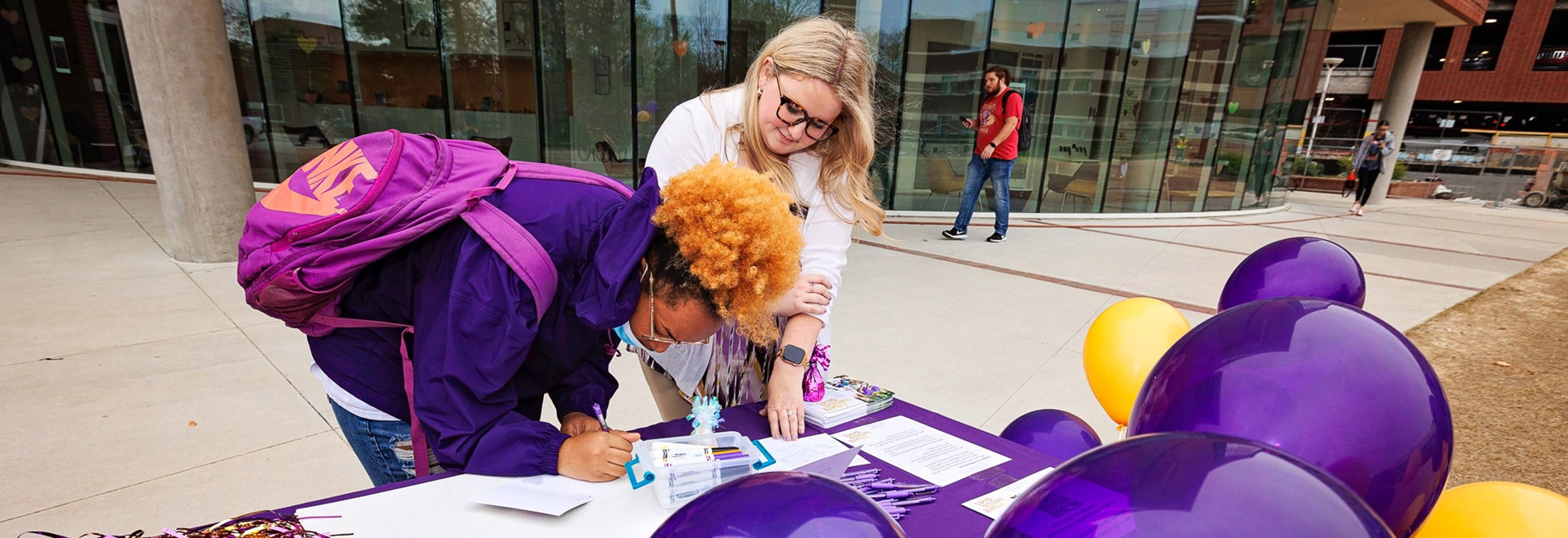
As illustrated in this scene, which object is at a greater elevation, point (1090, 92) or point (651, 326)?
point (1090, 92)

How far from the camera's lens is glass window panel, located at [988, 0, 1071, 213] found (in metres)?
8.60

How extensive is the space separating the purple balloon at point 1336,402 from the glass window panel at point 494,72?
7640mm

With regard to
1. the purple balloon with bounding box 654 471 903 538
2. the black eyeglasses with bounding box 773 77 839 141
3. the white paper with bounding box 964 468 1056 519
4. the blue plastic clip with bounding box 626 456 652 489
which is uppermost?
the black eyeglasses with bounding box 773 77 839 141

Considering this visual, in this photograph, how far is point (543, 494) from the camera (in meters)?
1.13

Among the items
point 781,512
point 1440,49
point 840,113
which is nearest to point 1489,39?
point 1440,49

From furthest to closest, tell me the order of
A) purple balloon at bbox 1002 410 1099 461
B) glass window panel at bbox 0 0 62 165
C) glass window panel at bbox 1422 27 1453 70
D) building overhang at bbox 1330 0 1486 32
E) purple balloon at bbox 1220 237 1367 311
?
glass window panel at bbox 1422 27 1453 70, building overhang at bbox 1330 0 1486 32, glass window panel at bbox 0 0 62 165, purple balloon at bbox 1002 410 1099 461, purple balloon at bbox 1220 237 1367 311

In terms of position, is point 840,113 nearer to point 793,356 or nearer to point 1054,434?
point 793,356

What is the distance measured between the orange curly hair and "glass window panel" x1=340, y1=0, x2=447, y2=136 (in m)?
7.18

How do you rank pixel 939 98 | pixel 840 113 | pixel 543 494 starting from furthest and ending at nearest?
pixel 939 98 → pixel 840 113 → pixel 543 494

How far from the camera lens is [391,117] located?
7531 mm

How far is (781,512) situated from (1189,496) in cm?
37

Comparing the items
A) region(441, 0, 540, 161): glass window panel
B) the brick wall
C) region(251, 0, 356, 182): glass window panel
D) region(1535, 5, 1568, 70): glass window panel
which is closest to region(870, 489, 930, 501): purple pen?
region(441, 0, 540, 161): glass window panel

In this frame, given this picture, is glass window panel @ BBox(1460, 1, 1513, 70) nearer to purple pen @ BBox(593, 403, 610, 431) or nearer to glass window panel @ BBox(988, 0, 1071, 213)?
glass window panel @ BBox(988, 0, 1071, 213)

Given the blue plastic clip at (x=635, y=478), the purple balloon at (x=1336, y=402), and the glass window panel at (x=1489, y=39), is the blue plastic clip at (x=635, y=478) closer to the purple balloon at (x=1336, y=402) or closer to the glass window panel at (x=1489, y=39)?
the purple balloon at (x=1336, y=402)
